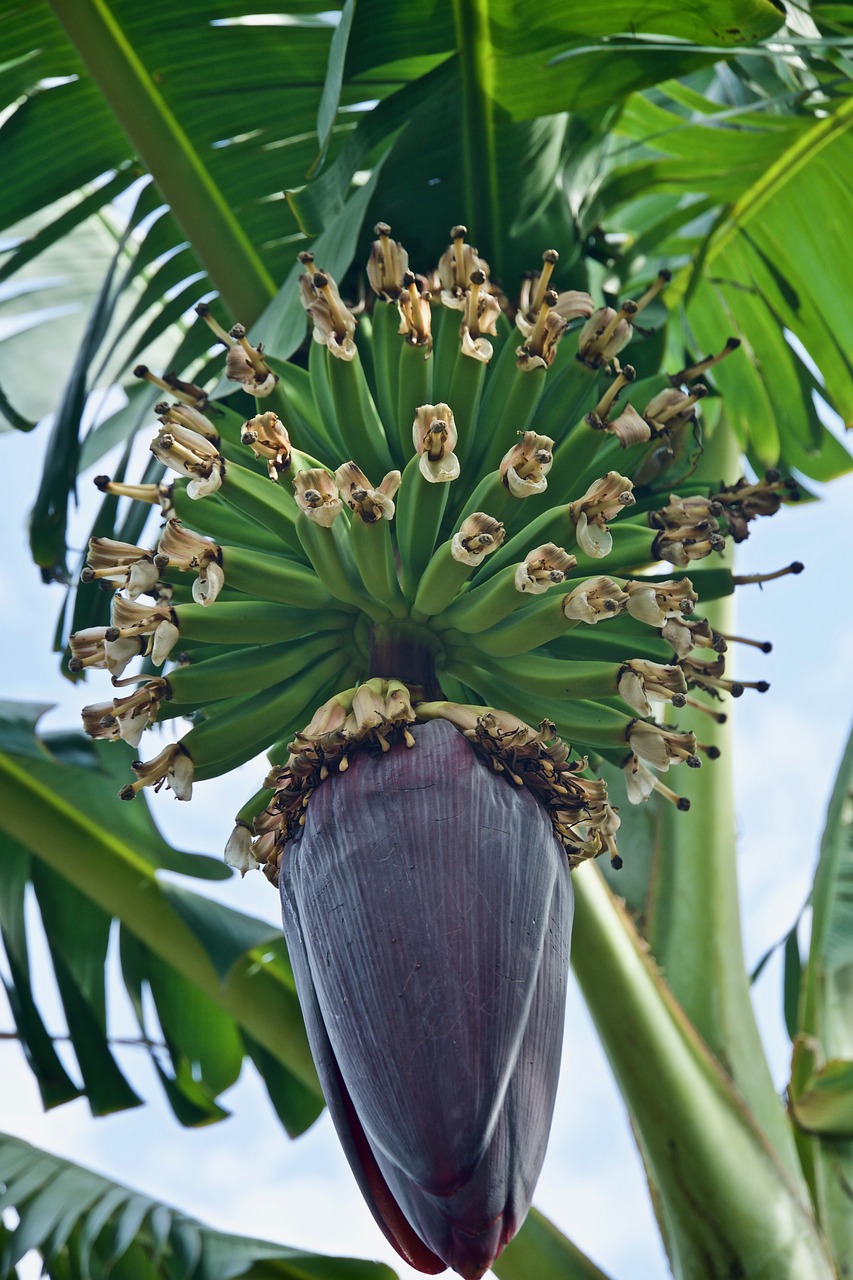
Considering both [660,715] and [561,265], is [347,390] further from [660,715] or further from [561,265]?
[660,715]

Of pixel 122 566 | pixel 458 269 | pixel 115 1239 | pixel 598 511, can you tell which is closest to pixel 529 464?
pixel 598 511

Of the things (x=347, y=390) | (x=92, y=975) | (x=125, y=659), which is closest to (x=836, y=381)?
(x=347, y=390)

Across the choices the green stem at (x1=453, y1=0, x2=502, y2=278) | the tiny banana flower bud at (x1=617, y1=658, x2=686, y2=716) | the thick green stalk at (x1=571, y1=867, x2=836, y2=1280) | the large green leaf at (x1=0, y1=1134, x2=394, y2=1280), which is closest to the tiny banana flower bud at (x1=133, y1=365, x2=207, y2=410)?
the green stem at (x1=453, y1=0, x2=502, y2=278)

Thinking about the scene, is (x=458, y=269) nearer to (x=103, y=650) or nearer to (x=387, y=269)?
(x=387, y=269)

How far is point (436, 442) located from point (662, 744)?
0.36 m

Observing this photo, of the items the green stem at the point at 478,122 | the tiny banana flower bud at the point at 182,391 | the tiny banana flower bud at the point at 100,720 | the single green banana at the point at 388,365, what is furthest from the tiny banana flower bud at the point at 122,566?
the green stem at the point at 478,122

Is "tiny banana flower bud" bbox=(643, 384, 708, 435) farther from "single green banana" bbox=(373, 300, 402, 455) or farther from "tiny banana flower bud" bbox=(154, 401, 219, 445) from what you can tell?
"tiny banana flower bud" bbox=(154, 401, 219, 445)

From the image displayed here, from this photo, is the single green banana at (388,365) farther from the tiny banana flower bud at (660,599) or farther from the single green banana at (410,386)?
the tiny banana flower bud at (660,599)

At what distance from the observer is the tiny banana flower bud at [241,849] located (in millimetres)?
1217

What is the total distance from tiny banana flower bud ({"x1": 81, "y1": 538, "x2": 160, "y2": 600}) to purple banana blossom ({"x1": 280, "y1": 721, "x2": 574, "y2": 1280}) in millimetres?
270

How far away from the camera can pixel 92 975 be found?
7.36 feet

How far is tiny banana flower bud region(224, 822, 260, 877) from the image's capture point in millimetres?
1217

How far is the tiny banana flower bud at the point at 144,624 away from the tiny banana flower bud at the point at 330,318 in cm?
31

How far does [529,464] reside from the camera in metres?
1.13
